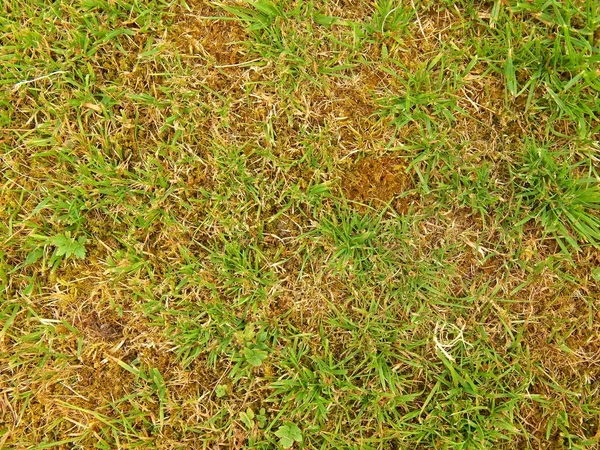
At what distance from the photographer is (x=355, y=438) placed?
2270 millimetres

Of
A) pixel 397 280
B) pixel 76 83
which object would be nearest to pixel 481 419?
pixel 397 280

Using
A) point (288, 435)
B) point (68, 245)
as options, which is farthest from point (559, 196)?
point (68, 245)

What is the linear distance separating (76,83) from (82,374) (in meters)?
1.45

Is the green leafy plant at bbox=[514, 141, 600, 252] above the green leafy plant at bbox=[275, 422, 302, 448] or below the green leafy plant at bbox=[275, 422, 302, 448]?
above

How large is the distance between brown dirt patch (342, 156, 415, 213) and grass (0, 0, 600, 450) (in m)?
0.01

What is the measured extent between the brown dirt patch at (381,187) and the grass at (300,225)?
0.01 metres

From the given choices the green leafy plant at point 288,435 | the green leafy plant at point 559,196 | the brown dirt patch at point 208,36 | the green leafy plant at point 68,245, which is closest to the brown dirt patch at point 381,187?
the green leafy plant at point 559,196

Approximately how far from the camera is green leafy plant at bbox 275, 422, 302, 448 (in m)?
2.23

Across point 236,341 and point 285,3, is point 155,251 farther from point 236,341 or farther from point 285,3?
point 285,3

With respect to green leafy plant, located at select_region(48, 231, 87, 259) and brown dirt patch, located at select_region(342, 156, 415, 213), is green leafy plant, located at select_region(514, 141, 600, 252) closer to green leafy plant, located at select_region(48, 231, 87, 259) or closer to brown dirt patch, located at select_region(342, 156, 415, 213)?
brown dirt patch, located at select_region(342, 156, 415, 213)

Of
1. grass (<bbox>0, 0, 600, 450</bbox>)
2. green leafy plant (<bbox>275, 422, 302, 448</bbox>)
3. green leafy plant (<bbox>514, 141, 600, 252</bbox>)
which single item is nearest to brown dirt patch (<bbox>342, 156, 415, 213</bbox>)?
grass (<bbox>0, 0, 600, 450</bbox>)

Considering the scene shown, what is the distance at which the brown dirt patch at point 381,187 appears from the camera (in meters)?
2.37

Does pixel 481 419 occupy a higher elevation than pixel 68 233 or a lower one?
lower

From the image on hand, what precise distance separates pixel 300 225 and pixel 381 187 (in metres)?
0.44
